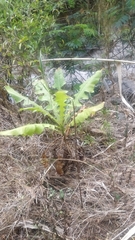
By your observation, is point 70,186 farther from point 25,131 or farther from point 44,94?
point 44,94

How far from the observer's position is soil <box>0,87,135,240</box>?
312 centimetres

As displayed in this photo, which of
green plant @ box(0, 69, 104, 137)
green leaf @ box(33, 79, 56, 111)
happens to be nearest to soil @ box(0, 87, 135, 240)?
green plant @ box(0, 69, 104, 137)

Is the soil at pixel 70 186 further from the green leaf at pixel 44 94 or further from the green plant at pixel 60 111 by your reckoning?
the green leaf at pixel 44 94

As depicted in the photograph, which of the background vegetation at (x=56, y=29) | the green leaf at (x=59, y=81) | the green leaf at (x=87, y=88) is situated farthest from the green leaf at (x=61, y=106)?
the background vegetation at (x=56, y=29)

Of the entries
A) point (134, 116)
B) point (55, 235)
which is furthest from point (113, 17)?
point (55, 235)

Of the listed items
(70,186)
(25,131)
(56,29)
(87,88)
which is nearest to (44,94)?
(87,88)

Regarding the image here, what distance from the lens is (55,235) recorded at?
3.01m

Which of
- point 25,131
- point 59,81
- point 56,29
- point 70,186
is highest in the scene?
point 56,29

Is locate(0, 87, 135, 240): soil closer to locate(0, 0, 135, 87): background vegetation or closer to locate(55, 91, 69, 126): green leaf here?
locate(55, 91, 69, 126): green leaf

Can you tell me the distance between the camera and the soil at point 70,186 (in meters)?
3.12

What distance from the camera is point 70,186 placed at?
3.62 m

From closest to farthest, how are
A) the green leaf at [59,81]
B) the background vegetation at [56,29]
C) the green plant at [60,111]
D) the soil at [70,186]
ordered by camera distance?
the soil at [70,186]
the green plant at [60,111]
the green leaf at [59,81]
the background vegetation at [56,29]

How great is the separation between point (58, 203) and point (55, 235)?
0.39 m

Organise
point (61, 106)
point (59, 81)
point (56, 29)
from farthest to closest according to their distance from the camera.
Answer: point (56, 29), point (59, 81), point (61, 106)
